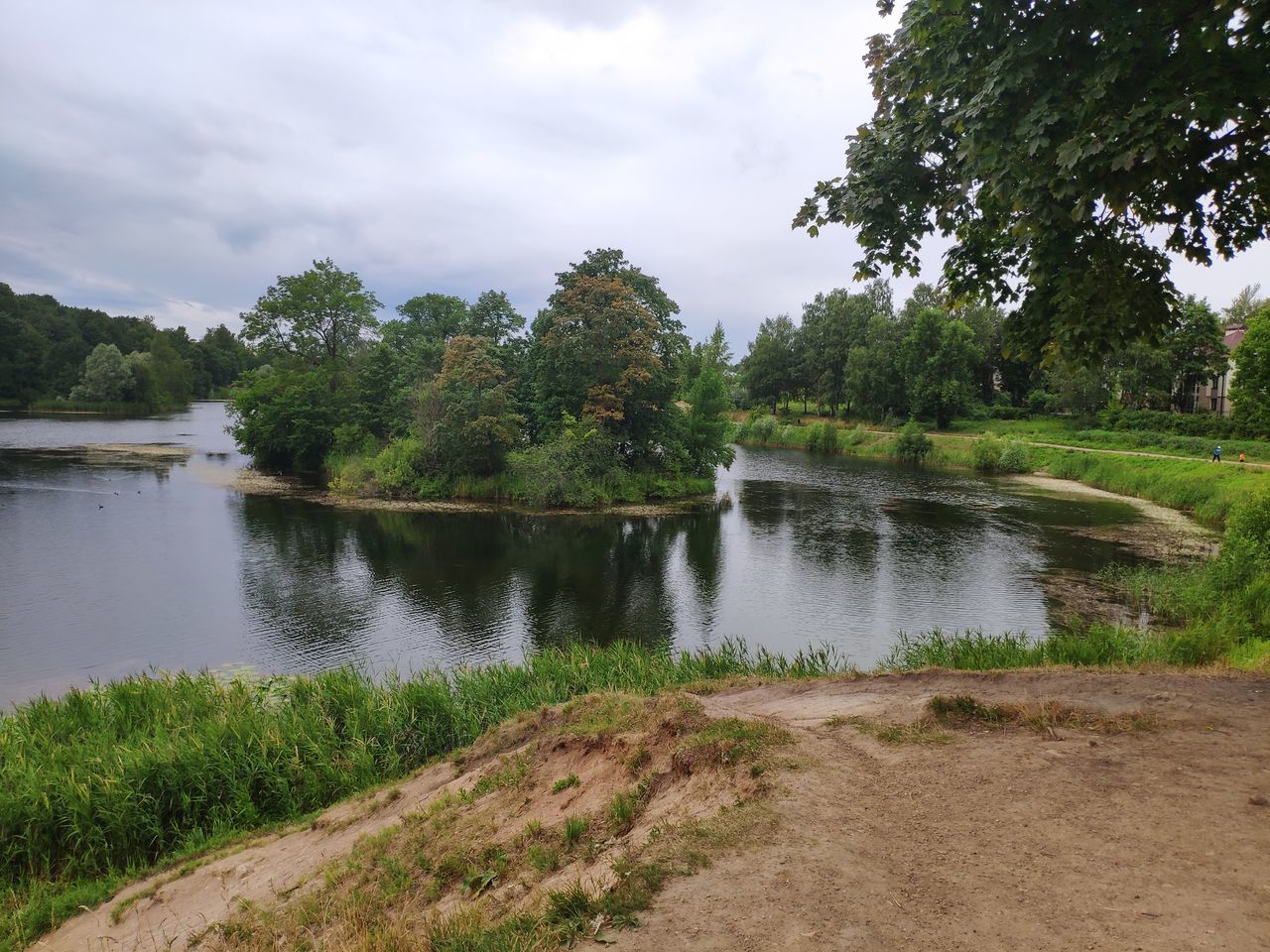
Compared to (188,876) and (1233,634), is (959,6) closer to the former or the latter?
(188,876)

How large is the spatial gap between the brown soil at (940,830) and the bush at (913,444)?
175 ft

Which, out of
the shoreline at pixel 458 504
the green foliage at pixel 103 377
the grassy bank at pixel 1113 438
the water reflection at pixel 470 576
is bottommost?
the water reflection at pixel 470 576

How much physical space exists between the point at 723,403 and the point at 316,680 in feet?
104

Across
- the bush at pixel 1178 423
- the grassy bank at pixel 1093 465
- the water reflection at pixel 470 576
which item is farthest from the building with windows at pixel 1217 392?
the water reflection at pixel 470 576

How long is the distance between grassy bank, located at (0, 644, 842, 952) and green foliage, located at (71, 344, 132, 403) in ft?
298

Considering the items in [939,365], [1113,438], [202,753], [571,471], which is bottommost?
[202,753]

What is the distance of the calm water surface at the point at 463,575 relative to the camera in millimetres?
16516

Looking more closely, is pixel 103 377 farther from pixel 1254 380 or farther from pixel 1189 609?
pixel 1254 380

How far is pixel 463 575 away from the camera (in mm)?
22688

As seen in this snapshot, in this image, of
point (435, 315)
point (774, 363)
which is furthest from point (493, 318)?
point (774, 363)

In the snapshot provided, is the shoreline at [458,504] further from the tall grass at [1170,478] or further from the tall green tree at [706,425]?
the tall grass at [1170,478]

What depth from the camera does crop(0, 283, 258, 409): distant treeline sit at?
7906 centimetres

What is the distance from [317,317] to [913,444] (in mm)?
46664

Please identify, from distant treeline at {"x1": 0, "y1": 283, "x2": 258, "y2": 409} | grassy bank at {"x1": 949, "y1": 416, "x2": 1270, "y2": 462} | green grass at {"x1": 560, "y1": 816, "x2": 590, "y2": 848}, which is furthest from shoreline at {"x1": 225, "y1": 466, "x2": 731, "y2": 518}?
distant treeline at {"x1": 0, "y1": 283, "x2": 258, "y2": 409}
